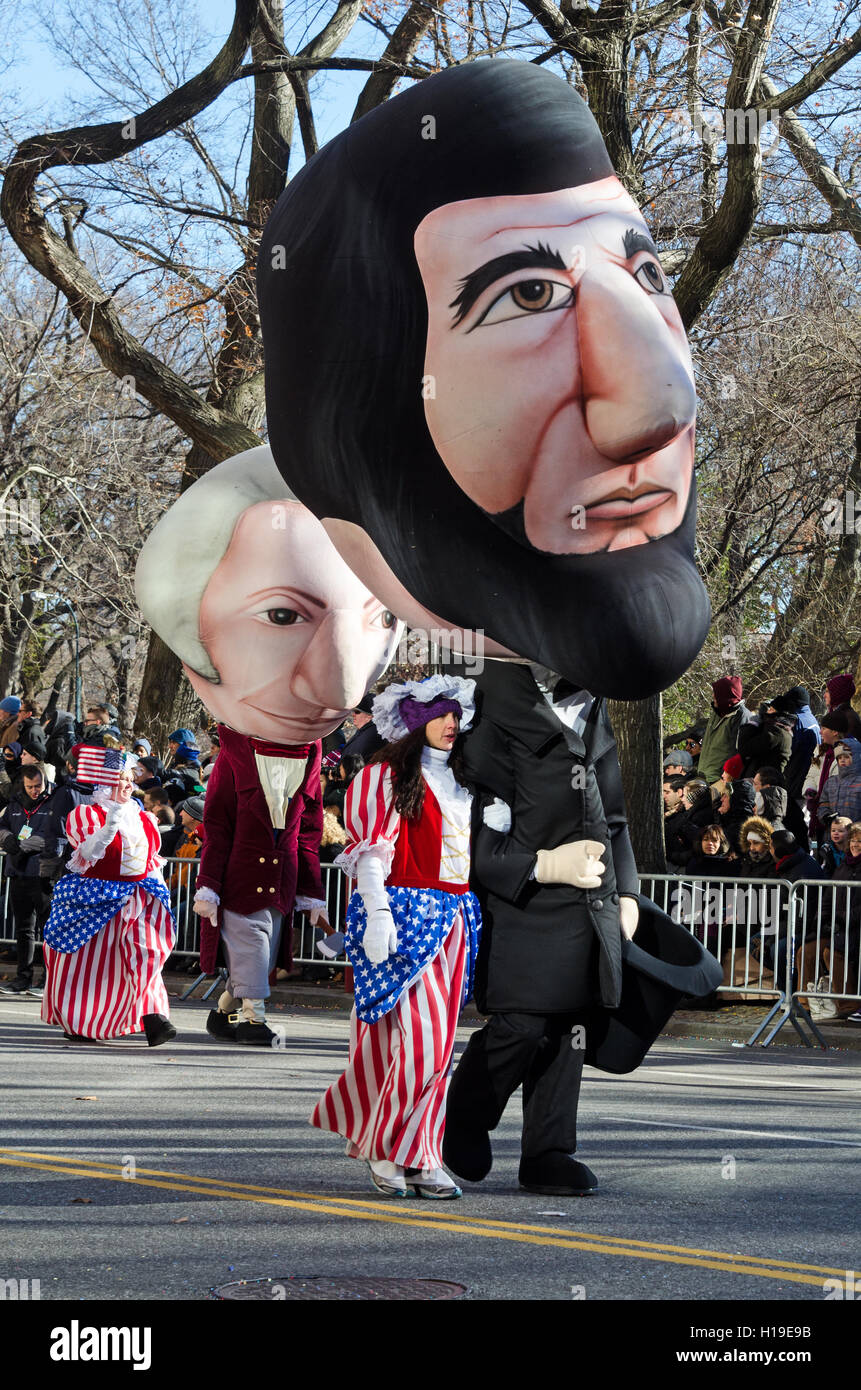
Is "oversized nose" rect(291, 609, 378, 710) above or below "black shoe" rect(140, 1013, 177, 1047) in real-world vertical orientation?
above

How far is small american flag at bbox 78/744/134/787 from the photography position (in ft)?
33.6

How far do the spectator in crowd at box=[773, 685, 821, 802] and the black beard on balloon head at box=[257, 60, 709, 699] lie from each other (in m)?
8.49

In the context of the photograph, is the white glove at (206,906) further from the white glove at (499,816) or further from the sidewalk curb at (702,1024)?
the white glove at (499,816)

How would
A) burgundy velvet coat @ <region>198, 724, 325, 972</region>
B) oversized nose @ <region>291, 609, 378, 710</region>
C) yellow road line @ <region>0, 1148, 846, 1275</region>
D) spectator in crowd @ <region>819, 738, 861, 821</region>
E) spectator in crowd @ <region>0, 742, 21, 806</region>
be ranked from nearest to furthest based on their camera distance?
yellow road line @ <region>0, 1148, 846, 1275</region> → oversized nose @ <region>291, 609, 378, 710</region> → burgundy velvet coat @ <region>198, 724, 325, 972</region> → spectator in crowd @ <region>819, 738, 861, 821</region> → spectator in crowd @ <region>0, 742, 21, 806</region>

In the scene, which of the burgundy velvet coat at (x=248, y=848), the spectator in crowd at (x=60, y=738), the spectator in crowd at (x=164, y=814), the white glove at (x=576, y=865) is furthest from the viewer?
the spectator in crowd at (x=60, y=738)

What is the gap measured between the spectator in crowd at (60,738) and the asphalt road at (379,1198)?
6625mm

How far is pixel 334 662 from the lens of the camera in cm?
629

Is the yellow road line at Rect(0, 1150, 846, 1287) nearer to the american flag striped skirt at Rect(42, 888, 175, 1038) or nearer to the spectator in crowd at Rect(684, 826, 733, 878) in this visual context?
the american flag striped skirt at Rect(42, 888, 175, 1038)

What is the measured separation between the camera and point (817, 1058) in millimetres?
10930

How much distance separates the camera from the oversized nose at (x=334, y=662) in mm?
6305

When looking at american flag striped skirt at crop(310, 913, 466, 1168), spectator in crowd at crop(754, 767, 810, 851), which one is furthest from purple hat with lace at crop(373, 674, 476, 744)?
spectator in crowd at crop(754, 767, 810, 851)

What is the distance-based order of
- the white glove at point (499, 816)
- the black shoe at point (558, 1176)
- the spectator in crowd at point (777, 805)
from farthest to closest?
the spectator in crowd at point (777, 805) → the black shoe at point (558, 1176) → the white glove at point (499, 816)

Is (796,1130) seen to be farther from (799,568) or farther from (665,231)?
(799,568)

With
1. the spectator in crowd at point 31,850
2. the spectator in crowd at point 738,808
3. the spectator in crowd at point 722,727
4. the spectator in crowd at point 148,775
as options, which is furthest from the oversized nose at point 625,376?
the spectator in crowd at point 148,775
